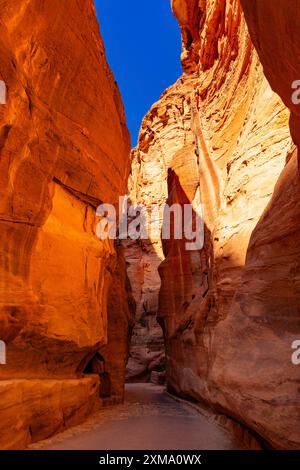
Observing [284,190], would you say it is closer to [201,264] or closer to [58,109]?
[58,109]

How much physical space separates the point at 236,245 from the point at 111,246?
4.00m

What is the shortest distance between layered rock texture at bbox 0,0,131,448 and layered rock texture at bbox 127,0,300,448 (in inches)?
131

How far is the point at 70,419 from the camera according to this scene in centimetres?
782

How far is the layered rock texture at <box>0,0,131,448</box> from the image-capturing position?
21.1 feet

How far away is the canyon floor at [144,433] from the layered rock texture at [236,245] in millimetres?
942

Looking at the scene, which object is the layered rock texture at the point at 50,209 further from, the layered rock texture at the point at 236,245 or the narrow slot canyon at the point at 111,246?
the layered rock texture at the point at 236,245

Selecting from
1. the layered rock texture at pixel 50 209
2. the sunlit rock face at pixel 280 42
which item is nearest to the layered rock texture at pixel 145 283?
the layered rock texture at pixel 50 209

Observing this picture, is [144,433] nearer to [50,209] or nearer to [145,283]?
[50,209]

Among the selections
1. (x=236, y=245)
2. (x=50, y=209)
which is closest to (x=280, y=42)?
(x=50, y=209)

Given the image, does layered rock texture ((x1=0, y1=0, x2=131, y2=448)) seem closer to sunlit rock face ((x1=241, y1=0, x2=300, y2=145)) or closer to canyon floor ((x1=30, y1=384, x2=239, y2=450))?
canyon floor ((x1=30, y1=384, x2=239, y2=450))

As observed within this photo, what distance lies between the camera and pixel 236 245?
945 centimetres

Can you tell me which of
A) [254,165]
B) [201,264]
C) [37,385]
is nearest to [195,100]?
[201,264]

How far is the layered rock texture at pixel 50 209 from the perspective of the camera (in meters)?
6.44
